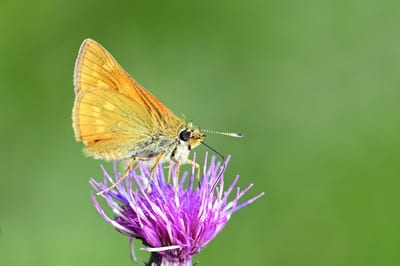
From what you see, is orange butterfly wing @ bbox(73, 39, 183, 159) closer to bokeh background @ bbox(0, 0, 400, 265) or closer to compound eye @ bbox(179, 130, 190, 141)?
compound eye @ bbox(179, 130, 190, 141)

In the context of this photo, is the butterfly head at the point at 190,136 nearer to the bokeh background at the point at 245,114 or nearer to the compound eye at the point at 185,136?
the compound eye at the point at 185,136

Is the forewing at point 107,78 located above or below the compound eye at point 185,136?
above

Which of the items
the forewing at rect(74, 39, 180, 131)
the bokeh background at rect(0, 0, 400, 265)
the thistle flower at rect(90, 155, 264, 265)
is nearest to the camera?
the thistle flower at rect(90, 155, 264, 265)

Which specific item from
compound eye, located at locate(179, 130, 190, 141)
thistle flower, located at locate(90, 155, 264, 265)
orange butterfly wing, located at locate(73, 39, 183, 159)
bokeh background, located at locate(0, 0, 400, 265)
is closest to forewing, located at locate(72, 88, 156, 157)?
orange butterfly wing, located at locate(73, 39, 183, 159)

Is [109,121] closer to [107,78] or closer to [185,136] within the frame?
[107,78]

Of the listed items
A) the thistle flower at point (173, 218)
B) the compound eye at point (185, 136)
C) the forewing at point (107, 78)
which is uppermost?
the forewing at point (107, 78)

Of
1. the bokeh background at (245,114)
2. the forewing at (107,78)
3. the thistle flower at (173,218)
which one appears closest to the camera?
the thistle flower at (173,218)

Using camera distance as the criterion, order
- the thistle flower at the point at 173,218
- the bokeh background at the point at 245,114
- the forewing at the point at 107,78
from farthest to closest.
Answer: the bokeh background at the point at 245,114 → the forewing at the point at 107,78 → the thistle flower at the point at 173,218

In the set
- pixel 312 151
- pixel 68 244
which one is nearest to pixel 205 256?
pixel 68 244

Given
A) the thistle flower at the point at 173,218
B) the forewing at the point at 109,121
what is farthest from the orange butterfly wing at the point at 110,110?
the thistle flower at the point at 173,218
